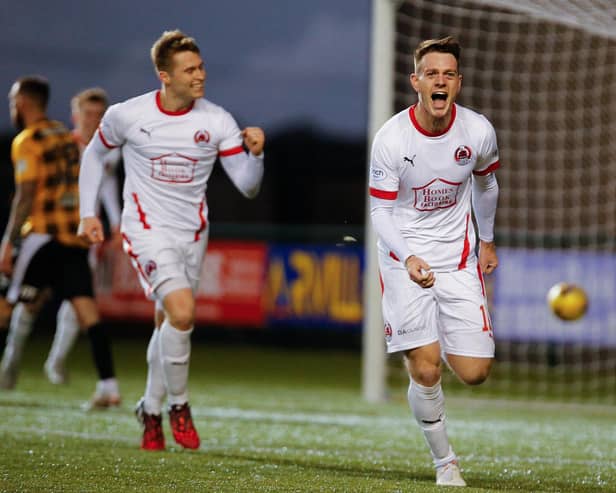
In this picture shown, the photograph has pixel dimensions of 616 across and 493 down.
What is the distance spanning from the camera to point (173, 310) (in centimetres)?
560

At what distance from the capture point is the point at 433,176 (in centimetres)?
490

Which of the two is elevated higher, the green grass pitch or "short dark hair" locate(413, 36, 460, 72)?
"short dark hair" locate(413, 36, 460, 72)

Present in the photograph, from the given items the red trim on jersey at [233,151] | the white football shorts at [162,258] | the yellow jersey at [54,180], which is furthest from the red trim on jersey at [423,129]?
the yellow jersey at [54,180]

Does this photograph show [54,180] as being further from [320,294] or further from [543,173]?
[543,173]

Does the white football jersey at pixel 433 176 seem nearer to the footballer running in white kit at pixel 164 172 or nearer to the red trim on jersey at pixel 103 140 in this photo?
the footballer running in white kit at pixel 164 172

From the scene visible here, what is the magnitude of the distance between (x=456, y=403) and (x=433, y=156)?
4807 millimetres

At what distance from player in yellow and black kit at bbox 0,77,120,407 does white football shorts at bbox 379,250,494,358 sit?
318 centimetres

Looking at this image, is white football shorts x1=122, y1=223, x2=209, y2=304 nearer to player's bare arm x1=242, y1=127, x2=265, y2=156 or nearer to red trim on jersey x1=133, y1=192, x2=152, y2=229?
red trim on jersey x1=133, y1=192, x2=152, y2=229

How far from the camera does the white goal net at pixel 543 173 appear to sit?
Answer: 10992 mm

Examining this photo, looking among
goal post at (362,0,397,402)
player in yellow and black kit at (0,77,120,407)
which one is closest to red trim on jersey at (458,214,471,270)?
player in yellow and black kit at (0,77,120,407)

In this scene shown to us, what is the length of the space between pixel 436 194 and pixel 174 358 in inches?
58.7

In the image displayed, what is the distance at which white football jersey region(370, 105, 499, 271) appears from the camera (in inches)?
191

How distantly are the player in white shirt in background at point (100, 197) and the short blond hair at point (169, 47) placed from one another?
2.01 m

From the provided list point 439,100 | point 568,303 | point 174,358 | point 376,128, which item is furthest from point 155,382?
point 376,128
